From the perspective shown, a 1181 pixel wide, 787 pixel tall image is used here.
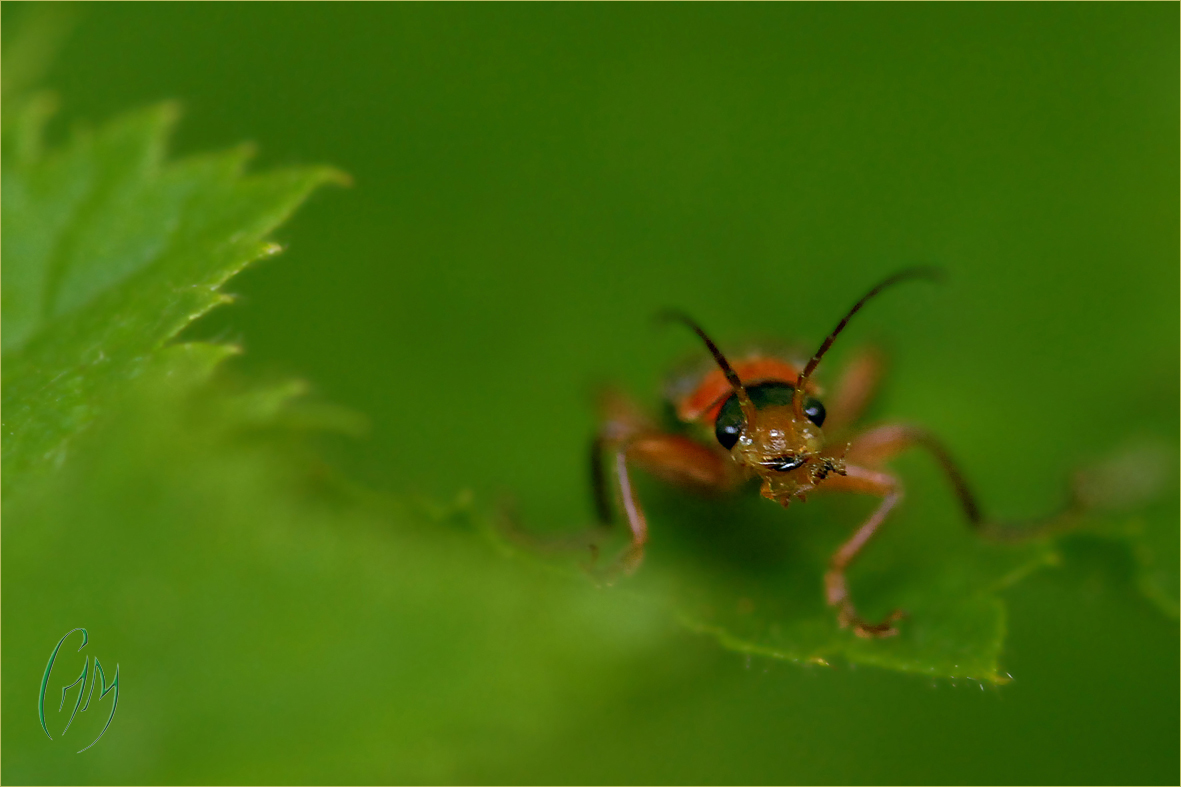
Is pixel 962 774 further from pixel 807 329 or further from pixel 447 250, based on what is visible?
pixel 447 250

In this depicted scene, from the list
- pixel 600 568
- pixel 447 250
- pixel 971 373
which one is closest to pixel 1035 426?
pixel 971 373

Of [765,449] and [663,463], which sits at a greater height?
[663,463]

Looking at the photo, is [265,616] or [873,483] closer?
[265,616]

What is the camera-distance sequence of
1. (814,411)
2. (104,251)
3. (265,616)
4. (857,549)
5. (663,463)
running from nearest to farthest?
(104,251) → (265,616) → (857,549) → (814,411) → (663,463)

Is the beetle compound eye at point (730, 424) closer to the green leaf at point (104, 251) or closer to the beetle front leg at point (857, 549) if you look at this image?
the beetle front leg at point (857, 549)

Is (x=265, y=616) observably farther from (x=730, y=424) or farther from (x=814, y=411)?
(x=814, y=411)
